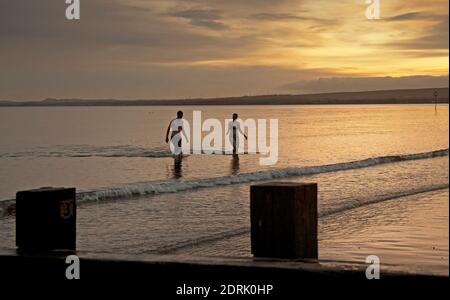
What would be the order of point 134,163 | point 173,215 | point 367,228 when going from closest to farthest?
point 367,228
point 173,215
point 134,163

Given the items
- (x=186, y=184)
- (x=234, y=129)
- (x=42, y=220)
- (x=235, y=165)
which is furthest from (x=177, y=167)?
(x=42, y=220)

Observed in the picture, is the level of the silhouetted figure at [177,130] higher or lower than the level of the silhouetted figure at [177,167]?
higher

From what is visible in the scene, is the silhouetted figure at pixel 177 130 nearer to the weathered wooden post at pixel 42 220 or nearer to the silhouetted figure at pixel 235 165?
the silhouetted figure at pixel 235 165

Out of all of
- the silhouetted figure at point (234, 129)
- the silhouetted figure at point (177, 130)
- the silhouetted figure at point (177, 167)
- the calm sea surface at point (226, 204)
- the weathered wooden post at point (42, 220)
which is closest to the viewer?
the weathered wooden post at point (42, 220)

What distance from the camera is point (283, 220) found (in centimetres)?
551

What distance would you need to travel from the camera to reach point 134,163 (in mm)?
35812

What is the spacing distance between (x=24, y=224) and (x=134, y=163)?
98.7 ft

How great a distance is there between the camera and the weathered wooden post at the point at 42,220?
5789mm

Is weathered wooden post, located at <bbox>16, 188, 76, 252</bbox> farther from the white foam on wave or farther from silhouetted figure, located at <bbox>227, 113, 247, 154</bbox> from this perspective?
silhouetted figure, located at <bbox>227, 113, 247, 154</bbox>

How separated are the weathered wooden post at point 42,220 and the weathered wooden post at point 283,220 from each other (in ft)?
5.01

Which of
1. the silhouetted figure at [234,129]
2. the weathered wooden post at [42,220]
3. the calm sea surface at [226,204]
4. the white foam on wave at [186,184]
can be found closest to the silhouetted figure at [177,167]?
the calm sea surface at [226,204]

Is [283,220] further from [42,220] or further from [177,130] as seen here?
[177,130]
